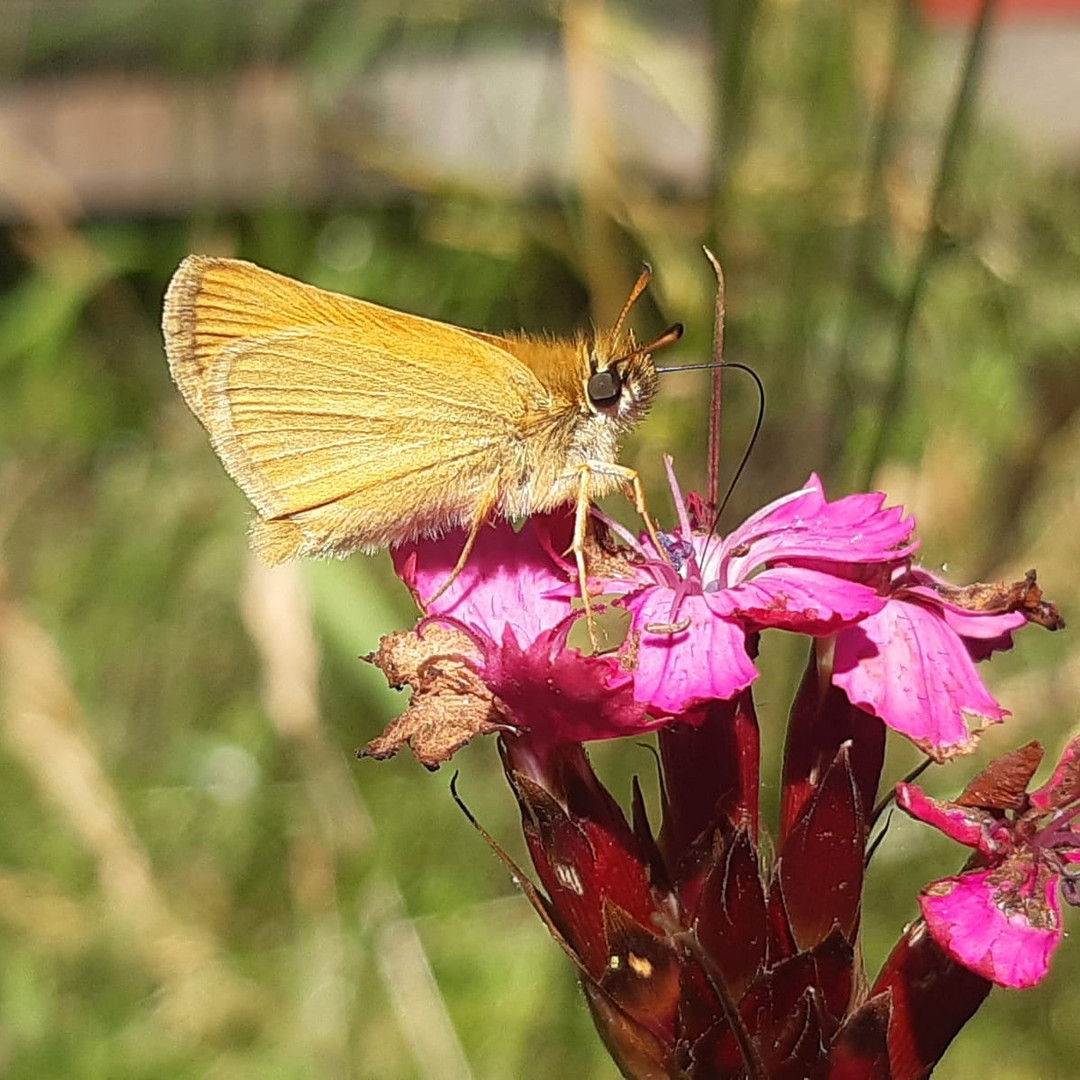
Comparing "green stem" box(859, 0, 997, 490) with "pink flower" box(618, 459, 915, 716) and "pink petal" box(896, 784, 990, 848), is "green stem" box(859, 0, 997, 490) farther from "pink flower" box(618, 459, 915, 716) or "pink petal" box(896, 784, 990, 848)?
"pink petal" box(896, 784, 990, 848)

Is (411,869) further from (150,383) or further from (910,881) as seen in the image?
(150,383)

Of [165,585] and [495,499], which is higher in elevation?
[495,499]

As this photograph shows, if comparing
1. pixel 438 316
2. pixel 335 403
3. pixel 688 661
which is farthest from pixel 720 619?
pixel 438 316

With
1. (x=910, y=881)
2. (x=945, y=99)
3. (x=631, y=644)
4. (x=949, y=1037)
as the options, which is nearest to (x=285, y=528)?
(x=631, y=644)

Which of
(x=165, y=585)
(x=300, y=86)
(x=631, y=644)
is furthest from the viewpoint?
(x=300, y=86)

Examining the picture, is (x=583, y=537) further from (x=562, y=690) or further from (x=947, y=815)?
(x=947, y=815)
